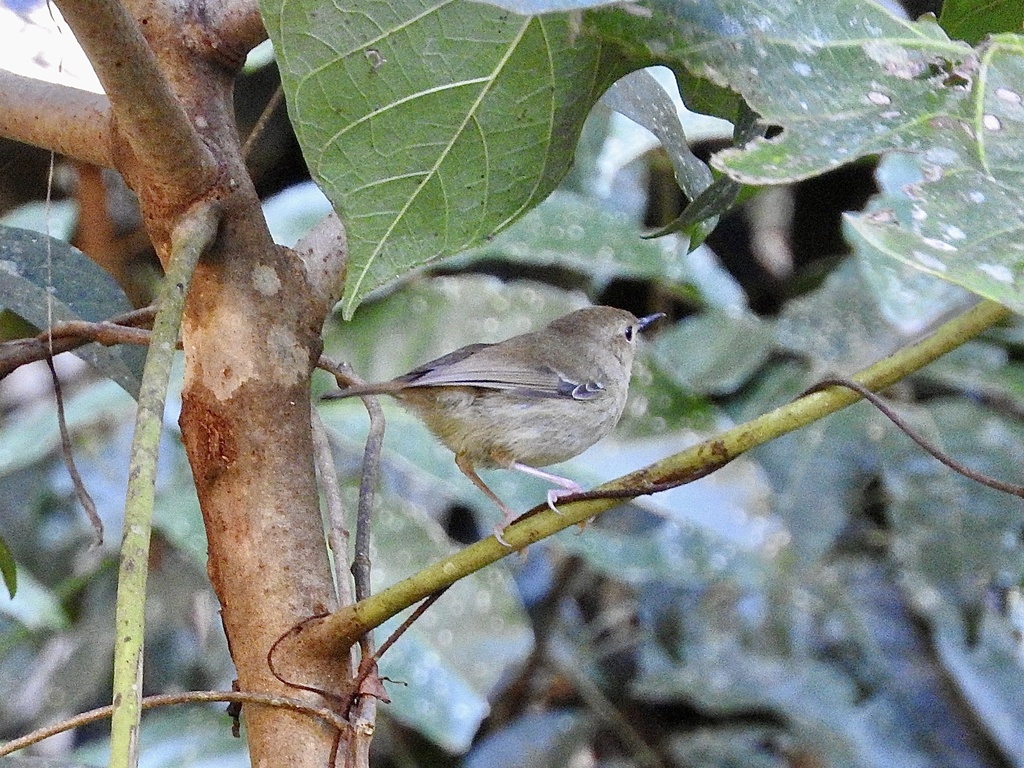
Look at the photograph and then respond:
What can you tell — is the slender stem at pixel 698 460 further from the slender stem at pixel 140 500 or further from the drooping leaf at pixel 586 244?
the drooping leaf at pixel 586 244

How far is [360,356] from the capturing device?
226 cm

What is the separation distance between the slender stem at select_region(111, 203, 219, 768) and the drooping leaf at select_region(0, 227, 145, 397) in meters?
0.35

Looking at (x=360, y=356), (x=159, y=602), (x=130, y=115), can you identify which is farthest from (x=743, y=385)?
(x=130, y=115)

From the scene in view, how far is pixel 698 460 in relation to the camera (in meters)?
0.75

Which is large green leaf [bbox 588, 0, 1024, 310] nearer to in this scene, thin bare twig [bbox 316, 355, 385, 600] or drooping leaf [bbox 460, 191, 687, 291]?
thin bare twig [bbox 316, 355, 385, 600]

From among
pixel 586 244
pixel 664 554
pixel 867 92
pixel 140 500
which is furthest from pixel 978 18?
pixel 664 554

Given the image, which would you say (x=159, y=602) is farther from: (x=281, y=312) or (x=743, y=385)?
(x=281, y=312)

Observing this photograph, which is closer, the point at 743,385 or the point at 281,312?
the point at 281,312

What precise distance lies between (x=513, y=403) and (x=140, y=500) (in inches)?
44.2

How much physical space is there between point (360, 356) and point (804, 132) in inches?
62.4

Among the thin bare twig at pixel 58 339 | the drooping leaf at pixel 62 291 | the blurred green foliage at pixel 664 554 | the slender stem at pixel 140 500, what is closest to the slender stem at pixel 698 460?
the slender stem at pixel 140 500

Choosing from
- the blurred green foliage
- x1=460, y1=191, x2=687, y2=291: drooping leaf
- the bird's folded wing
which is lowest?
the blurred green foliage

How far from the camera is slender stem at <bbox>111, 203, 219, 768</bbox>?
0.62m

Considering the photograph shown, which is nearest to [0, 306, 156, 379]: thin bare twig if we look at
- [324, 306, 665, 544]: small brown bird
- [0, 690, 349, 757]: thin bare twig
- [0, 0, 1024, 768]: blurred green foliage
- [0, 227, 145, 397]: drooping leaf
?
[0, 227, 145, 397]: drooping leaf
